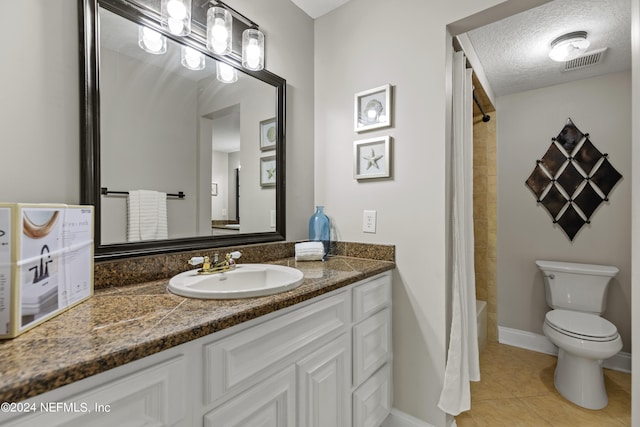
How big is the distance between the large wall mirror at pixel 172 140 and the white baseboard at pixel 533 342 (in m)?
2.40

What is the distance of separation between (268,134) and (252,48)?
0.43 meters

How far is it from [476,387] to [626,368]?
1.22 meters

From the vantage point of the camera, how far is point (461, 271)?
4.94ft

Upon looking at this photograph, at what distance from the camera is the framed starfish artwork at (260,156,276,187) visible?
165cm

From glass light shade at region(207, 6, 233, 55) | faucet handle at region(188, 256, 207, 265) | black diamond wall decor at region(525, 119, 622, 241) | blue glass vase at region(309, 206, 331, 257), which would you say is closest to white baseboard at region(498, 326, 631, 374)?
black diamond wall decor at region(525, 119, 622, 241)

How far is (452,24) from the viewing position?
145 cm

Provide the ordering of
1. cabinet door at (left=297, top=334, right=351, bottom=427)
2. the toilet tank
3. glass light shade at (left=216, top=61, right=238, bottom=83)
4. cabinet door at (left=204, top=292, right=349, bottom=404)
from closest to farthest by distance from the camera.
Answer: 1. cabinet door at (left=204, top=292, right=349, bottom=404)
2. cabinet door at (left=297, top=334, right=351, bottom=427)
3. glass light shade at (left=216, top=61, right=238, bottom=83)
4. the toilet tank

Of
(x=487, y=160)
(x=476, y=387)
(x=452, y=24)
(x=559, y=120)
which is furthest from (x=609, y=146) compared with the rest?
(x=476, y=387)

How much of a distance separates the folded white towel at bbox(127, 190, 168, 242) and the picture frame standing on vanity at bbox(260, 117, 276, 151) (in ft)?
2.06

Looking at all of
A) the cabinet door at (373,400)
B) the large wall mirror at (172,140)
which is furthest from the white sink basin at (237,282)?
the cabinet door at (373,400)

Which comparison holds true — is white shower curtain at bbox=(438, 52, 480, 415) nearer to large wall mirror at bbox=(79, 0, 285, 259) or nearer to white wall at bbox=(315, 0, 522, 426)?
white wall at bbox=(315, 0, 522, 426)

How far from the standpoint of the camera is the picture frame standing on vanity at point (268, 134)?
1651 mm

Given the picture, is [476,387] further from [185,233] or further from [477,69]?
[477,69]

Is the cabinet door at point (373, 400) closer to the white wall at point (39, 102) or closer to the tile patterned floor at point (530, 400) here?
the tile patterned floor at point (530, 400)
